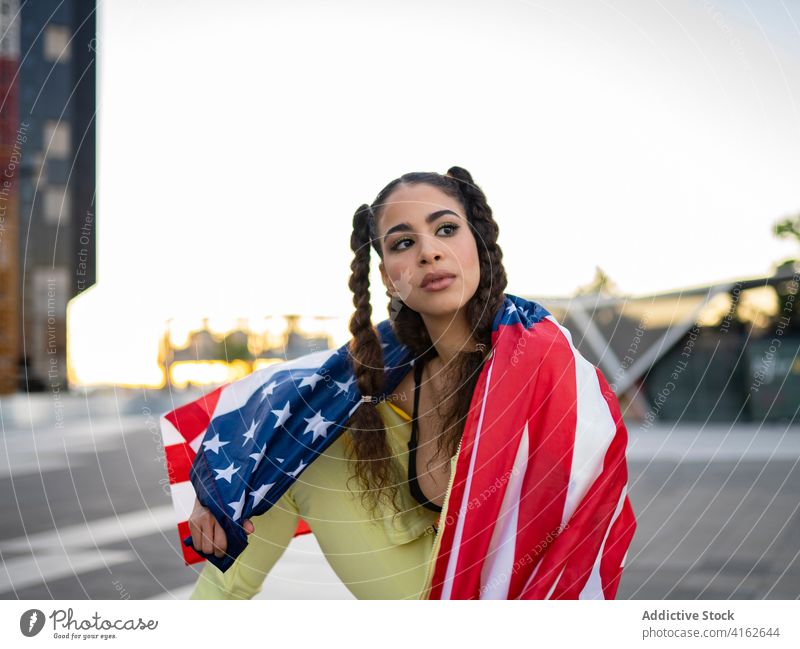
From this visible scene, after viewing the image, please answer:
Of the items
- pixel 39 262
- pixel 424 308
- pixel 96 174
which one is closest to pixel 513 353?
pixel 424 308

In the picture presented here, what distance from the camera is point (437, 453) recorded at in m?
1.96

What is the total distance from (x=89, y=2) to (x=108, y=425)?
562 inches

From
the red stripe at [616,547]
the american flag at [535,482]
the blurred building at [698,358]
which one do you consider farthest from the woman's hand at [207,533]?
the blurred building at [698,358]

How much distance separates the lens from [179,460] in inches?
85.6

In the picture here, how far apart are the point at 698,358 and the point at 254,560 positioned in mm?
12840

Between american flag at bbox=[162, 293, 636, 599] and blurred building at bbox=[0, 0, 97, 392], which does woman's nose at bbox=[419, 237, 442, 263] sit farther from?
blurred building at bbox=[0, 0, 97, 392]

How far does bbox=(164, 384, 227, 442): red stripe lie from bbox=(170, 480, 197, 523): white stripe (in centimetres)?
12

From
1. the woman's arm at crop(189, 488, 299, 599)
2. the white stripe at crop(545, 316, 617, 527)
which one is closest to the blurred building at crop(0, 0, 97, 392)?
the woman's arm at crop(189, 488, 299, 599)

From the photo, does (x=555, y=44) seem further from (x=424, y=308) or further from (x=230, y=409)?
(x=230, y=409)

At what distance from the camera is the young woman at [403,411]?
1.82 m

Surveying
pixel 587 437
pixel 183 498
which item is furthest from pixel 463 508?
pixel 183 498

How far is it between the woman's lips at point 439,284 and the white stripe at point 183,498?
0.86 metres

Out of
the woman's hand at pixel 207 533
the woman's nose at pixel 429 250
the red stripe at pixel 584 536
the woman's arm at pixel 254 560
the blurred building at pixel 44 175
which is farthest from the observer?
the blurred building at pixel 44 175

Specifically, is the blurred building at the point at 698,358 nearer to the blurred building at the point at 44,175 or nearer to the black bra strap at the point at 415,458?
the blurred building at the point at 44,175
